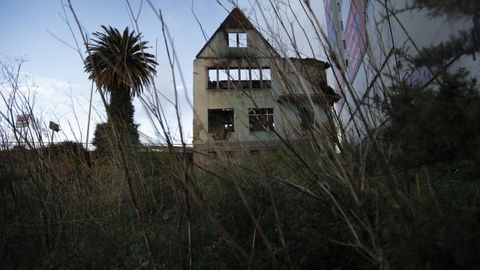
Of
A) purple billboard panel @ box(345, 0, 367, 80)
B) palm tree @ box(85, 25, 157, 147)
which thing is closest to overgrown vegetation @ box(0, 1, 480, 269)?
palm tree @ box(85, 25, 157, 147)

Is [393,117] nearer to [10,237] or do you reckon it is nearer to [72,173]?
[10,237]

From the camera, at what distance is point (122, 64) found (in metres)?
2.06

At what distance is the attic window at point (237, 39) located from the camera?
232 cm

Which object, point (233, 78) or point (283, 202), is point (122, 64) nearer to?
point (233, 78)

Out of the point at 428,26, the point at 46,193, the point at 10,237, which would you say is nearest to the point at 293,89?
the point at 428,26

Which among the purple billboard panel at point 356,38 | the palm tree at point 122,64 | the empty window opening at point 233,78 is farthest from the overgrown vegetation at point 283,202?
the purple billboard panel at point 356,38

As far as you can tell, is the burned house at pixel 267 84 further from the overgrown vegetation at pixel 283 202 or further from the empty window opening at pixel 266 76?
the overgrown vegetation at pixel 283 202

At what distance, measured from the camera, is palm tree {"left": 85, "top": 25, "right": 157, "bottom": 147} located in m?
1.82

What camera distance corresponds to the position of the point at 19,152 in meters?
2.99

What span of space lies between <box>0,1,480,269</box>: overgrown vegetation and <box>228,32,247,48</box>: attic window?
55 centimetres

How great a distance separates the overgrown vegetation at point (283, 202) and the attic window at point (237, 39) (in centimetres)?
55

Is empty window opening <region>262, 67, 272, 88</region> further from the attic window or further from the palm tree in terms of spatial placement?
the palm tree

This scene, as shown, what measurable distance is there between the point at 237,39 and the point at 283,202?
1155 mm

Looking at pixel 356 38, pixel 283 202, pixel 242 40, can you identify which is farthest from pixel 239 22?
pixel 356 38
